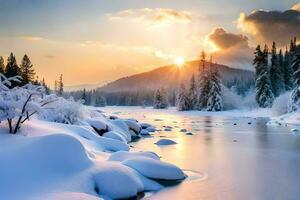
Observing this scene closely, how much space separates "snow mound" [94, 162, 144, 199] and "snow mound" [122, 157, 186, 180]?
1.33m

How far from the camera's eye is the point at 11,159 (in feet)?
38.1

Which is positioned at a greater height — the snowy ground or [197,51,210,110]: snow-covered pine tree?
[197,51,210,110]: snow-covered pine tree

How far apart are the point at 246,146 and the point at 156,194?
573 inches

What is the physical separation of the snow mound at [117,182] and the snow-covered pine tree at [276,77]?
72.6 meters

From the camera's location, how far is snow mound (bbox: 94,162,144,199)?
11969mm

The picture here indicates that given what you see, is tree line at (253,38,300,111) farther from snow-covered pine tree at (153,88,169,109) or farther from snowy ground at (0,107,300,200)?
snowy ground at (0,107,300,200)

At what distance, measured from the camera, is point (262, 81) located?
7669cm

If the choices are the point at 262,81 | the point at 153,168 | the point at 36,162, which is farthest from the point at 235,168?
the point at 262,81

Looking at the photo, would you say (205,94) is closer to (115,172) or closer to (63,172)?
(115,172)

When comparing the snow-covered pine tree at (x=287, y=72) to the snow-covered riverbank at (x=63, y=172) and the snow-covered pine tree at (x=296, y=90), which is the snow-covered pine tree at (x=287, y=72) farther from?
the snow-covered riverbank at (x=63, y=172)

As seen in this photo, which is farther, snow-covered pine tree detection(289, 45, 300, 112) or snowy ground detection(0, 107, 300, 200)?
snow-covered pine tree detection(289, 45, 300, 112)

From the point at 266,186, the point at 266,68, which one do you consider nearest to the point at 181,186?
the point at 266,186

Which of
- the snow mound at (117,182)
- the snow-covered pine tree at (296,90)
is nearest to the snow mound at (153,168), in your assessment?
the snow mound at (117,182)

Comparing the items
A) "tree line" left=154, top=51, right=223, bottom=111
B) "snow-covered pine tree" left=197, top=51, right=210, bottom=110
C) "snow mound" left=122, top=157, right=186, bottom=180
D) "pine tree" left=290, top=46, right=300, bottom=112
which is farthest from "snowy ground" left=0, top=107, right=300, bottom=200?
"snow-covered pine tree" left=197, top=51, right=210, bottom=110
